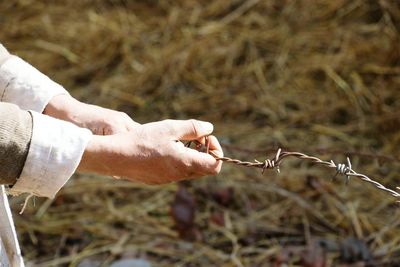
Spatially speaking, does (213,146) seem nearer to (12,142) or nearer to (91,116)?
(91,116)

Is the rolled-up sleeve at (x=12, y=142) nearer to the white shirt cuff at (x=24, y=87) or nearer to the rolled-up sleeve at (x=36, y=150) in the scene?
the rolled-up sleeve at (x=36, y=150)

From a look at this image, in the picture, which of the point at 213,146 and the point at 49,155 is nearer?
the point at 49,155

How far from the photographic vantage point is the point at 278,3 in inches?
117

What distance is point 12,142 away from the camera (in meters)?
1.07

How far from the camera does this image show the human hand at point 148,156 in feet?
3.71

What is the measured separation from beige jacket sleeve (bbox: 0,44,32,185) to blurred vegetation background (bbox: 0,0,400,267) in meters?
0.73

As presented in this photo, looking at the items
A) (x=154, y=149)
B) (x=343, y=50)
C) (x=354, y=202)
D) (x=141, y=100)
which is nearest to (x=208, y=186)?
(x=354, y=202)

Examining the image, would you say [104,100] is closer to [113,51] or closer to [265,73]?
[113,51]

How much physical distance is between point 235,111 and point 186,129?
1.48 m

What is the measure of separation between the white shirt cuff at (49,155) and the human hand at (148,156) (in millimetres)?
22

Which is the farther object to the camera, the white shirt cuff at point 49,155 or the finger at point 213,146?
the finger at point 213,146

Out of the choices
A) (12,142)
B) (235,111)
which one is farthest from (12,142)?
(235,111)

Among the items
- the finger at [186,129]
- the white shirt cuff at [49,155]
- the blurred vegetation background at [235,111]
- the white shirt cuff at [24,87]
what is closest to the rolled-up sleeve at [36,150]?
the white shirt cuff at [49,155]

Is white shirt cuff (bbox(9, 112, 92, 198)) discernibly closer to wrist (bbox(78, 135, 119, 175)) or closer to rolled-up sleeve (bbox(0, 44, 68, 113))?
wrist (bbox(78, 135, 119, 175))
